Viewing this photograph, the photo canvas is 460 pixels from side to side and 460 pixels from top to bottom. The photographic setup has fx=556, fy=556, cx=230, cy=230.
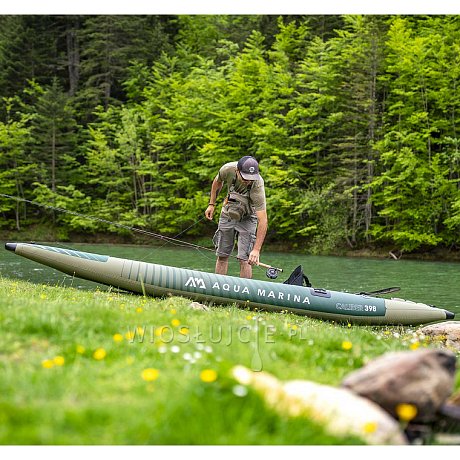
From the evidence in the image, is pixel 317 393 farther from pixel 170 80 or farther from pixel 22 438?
pixel 170 80

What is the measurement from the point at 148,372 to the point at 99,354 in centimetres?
55

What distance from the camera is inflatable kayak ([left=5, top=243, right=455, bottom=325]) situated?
9.47m

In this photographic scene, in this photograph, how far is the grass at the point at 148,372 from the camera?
9.01 ft

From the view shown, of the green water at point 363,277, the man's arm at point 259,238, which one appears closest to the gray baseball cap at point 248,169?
the man's arm at point 259,238

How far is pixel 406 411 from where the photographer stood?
2982 mm

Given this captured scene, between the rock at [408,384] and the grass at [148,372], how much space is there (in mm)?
455

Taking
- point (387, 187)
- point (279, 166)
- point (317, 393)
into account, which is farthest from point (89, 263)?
point (279, 166)

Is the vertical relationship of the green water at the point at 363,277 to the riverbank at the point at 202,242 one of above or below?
above

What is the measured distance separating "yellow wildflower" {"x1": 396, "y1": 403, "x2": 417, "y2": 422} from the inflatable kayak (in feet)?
20.5

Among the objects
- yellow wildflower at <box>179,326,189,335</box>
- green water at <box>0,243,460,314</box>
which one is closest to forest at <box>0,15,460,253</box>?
green water at <box>0,243,460,314</box>

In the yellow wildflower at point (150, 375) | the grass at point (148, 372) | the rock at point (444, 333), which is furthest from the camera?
the rock at point (444, 333)

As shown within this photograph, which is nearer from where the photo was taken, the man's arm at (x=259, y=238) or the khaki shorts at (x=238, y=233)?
the man's arm at (x=259, y=238)

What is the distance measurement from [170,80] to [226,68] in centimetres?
448

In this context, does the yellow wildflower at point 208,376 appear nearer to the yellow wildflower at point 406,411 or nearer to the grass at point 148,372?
the grass at point 148,372
